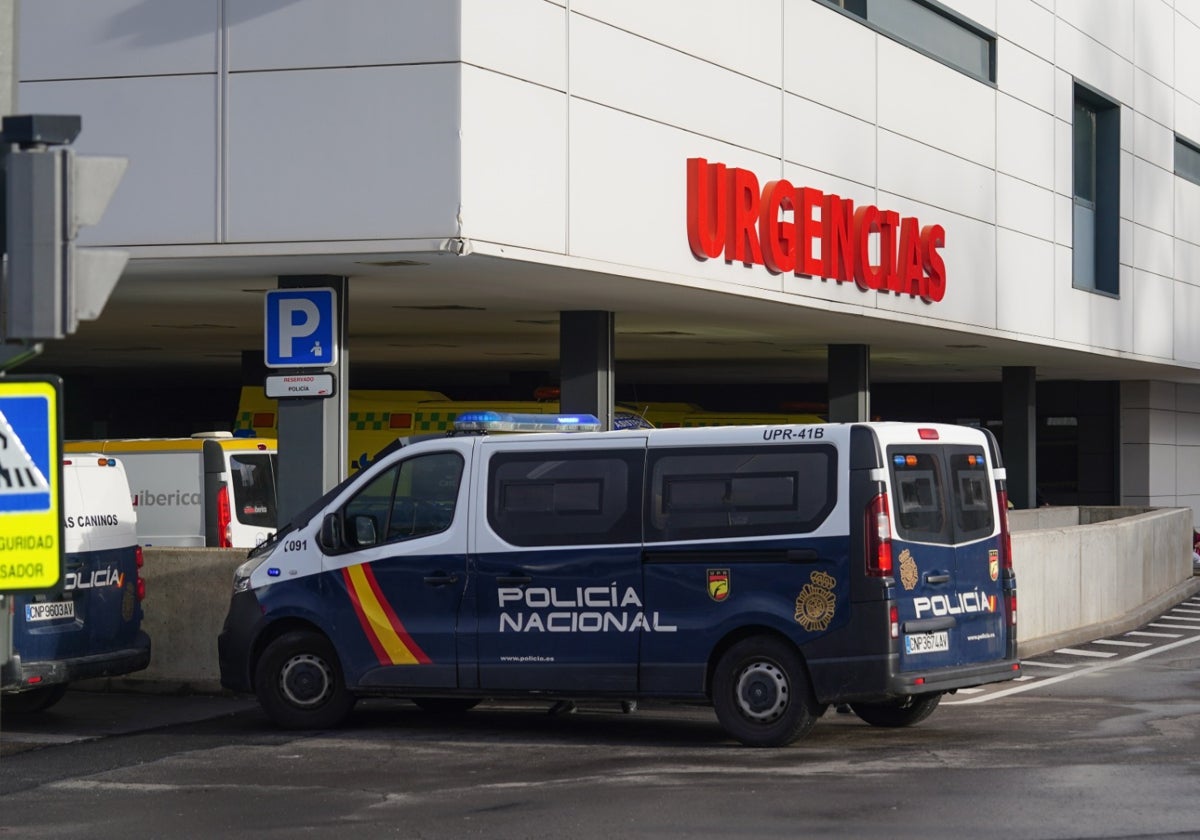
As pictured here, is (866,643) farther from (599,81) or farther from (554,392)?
(554,392)

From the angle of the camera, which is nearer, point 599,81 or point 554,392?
point 599,81

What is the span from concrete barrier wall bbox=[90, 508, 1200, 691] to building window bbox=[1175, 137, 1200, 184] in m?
8.60

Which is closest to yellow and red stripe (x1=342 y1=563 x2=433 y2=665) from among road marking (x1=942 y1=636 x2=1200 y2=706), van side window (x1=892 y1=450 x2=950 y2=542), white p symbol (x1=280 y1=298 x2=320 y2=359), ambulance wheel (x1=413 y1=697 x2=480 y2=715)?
ambulance wheel (x1=413 y1=697 x2=480 y2=715)

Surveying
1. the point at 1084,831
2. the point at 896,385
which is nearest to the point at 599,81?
the point at 1084,831

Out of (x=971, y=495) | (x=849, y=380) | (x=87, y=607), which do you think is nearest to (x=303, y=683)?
(x=87, y=607)

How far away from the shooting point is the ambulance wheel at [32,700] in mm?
13438

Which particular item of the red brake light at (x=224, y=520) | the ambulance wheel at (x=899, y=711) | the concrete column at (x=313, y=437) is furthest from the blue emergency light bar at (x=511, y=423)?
the red brake light at (x=224, y=520)

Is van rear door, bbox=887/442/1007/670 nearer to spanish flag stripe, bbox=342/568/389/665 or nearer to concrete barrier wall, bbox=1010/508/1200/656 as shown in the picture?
spanish flag stripe, bbox=342/568/389/665

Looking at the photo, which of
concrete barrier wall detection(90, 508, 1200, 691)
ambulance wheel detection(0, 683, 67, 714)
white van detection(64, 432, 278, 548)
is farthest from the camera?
white van detection(64, 432, 278, 548)

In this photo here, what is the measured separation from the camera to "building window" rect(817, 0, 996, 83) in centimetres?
2114

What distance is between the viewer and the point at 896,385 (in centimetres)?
3956

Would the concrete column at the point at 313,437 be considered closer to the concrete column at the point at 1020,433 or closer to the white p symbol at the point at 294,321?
the white p symbol at the point at 294,321

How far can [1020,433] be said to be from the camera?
30.8 meters

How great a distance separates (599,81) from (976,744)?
679 centimetres
